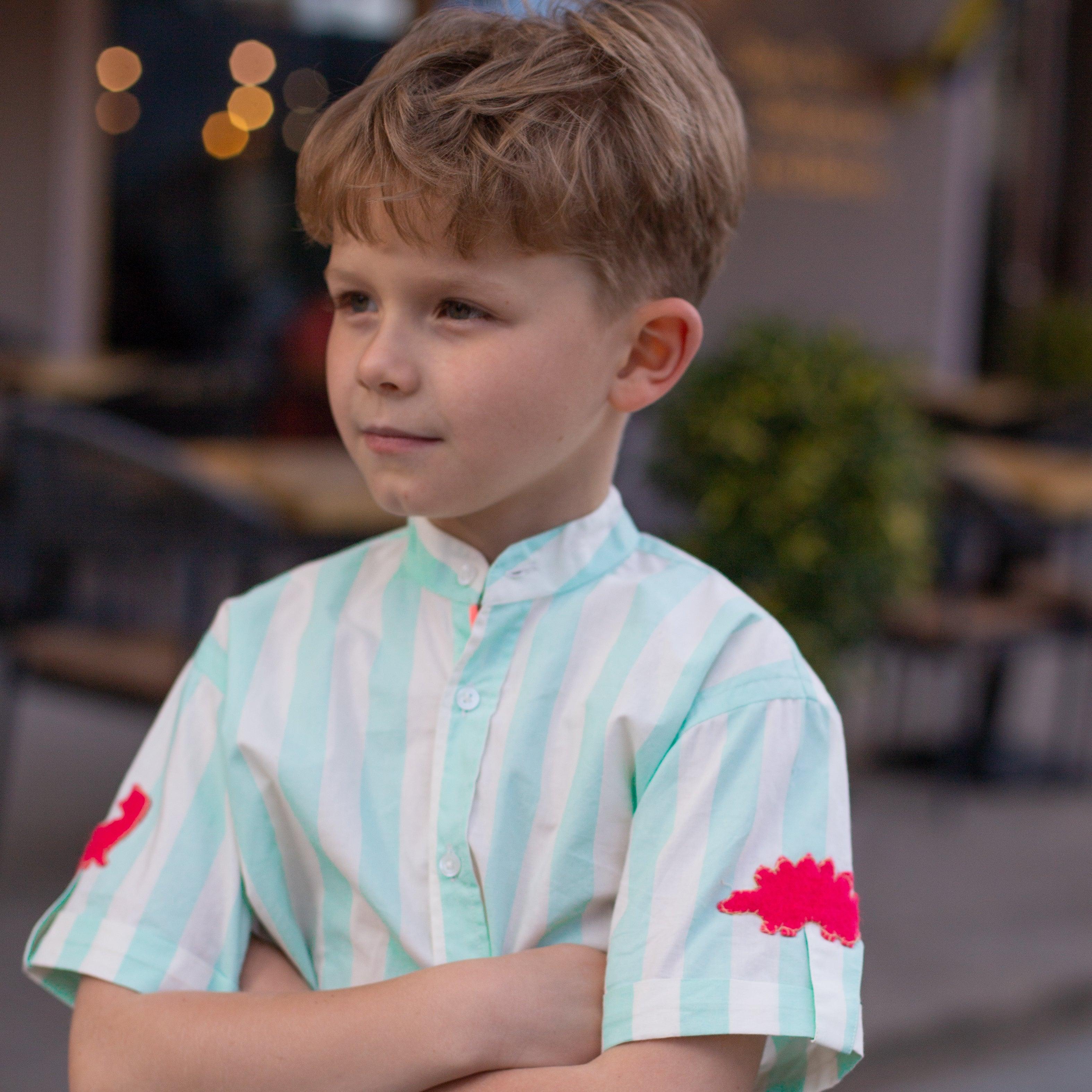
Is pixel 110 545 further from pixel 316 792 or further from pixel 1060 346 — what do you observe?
pixel 1060 346

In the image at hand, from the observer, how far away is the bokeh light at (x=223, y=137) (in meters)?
6.80

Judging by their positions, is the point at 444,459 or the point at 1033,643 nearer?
the point at 444,459

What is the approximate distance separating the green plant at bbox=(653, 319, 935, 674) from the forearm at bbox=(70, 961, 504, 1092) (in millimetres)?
1963

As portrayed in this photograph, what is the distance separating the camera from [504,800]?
859 millimetres

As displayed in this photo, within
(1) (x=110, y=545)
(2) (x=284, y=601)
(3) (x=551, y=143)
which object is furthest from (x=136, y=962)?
(1) (x=110, y=545)

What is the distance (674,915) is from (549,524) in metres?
0.28

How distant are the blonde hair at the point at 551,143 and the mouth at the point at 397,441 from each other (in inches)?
4.7

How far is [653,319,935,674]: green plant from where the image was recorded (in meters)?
2.75

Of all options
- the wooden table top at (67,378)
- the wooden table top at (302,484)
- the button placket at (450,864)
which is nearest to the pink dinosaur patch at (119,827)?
the button placket at (450,864)

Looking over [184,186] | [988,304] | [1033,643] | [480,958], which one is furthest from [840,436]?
[988,304]

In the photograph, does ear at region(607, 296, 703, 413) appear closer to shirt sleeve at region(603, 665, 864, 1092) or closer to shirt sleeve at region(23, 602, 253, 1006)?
shirt sleeve at region(603, 665, 864, 1092)

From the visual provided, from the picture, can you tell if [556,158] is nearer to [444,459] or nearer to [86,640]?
[444,459]

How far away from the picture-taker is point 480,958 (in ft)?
2.72

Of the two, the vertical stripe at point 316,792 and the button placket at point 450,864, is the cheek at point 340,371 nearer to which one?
the vertical stripe at point 316,792
